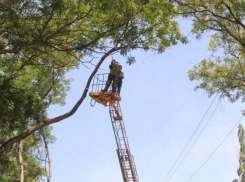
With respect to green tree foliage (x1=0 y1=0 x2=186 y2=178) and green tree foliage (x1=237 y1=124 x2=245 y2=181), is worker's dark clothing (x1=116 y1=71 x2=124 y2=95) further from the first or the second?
green tree foliage (x1=237 y1=124 x2=245 y2=181)

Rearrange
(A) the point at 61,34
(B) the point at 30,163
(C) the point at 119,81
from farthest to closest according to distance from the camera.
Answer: (B) the point at 30,163, (C) the point at 119,81, (A) the point at 61,34

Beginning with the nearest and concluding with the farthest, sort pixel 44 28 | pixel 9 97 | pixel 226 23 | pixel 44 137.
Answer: pixel 44 28, pixel 9 97, pixel 226 23, pixel 44 137

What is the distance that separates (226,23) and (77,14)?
14.4 ft

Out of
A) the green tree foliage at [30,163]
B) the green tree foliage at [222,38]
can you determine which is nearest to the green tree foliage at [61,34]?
the green tree foliage at [222,38]

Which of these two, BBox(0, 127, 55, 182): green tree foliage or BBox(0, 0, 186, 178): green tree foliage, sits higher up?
BBox(0, 127, 55, 182): green tree foliage

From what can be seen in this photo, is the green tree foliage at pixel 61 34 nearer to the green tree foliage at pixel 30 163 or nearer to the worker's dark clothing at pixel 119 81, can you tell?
the worker's dark clothing at pixel 119 81

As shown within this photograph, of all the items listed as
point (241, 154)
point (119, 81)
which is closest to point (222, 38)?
point (119, 81)

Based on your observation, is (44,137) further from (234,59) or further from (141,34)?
(141,34)

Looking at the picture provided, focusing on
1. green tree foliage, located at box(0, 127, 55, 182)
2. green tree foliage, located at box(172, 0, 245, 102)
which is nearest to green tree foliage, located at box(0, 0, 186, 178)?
green tree foliage, located at box(172, 0, 245, 102)

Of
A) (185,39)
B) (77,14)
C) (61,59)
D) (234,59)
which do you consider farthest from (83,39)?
(234,59)

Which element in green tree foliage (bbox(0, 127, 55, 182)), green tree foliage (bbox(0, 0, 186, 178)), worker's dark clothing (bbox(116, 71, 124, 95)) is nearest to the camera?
green tree foliage (bbox(0, 0, 186, 178))

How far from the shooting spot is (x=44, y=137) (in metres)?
17.8

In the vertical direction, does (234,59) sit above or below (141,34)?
above

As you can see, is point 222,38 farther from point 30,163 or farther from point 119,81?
point 30,163
